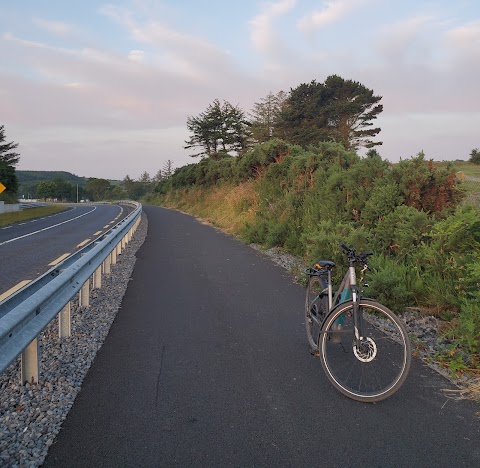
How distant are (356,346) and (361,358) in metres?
0.11

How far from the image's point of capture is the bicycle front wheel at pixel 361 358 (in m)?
3.90

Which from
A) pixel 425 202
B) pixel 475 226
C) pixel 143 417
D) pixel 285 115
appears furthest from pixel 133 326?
pixel 285 115

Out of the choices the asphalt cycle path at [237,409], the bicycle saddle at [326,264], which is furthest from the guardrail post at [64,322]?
the bicycle saddle at [326,264]

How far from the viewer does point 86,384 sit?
4184 millimetres

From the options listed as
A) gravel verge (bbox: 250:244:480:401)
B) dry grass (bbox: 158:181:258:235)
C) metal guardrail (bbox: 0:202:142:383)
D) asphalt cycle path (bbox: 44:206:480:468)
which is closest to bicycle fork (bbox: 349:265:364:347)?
asphalt cycle path (bbox: 44:206:480:468)

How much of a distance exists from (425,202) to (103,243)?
6.03m

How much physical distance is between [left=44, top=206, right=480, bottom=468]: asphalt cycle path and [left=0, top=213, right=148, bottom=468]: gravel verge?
106mm

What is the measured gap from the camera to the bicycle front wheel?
12.8 feet

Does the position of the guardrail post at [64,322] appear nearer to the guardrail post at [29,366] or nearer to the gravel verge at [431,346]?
the guardrail post at [29,366]

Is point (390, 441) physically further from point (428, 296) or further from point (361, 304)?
point (428, 296)

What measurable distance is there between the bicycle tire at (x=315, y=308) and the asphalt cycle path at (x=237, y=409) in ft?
0.61

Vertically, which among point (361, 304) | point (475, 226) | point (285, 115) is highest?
point (285, 115)

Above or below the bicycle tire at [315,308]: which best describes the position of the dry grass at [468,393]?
below

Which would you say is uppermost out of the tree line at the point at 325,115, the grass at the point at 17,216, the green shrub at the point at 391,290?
the tree line at the point at 325,115
